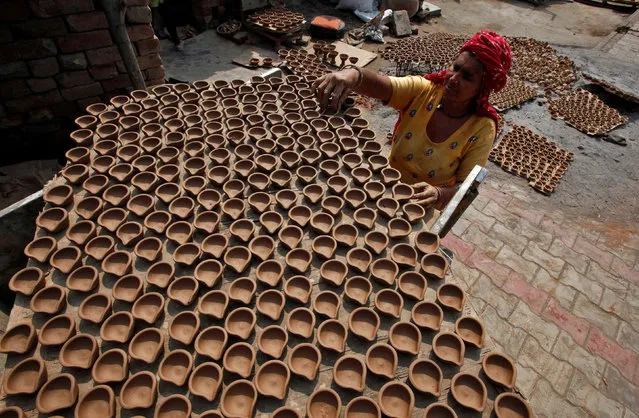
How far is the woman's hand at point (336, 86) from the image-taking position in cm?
335

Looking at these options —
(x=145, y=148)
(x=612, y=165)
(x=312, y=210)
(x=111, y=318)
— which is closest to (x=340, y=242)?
(x=312, y=210)

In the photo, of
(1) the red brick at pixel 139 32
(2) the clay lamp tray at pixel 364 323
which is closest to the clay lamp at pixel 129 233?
(2) the clay lamp tray at pixel 364 323

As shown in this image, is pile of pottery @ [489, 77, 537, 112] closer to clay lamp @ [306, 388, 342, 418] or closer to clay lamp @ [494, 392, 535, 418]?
clay lamp @ [494, 392, 535, 418]

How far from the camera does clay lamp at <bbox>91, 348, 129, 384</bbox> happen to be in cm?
187

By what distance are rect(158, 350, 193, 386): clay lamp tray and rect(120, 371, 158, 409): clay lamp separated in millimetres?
59

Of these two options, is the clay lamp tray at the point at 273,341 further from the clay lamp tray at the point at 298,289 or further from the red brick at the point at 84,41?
the red brick at the point at 84,41

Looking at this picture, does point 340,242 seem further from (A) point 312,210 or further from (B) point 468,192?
(B) point 468,192

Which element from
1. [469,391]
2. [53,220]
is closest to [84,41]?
[53,220]

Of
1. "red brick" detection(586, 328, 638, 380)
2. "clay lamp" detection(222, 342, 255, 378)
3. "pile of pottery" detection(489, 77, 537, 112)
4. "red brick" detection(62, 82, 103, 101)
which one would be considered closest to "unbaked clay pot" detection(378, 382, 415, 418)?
"clay lamp" detection(222, 342, 255, 378)

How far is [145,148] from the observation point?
309 centimetres

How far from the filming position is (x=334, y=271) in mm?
2400

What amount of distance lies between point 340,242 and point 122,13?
446 centimetres

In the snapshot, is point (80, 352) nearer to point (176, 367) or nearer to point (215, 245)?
point (176, 367)

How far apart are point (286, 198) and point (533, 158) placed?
6.39 meters
